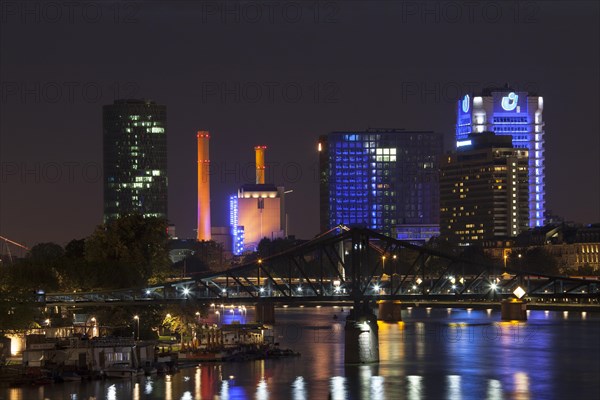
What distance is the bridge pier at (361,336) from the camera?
404 ft

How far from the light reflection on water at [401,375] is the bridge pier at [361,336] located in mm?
1201

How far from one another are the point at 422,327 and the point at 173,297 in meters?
52.6

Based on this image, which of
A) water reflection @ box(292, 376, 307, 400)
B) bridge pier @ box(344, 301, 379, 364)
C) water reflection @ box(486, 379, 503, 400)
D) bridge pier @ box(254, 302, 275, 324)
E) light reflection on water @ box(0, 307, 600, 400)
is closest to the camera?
water reflection @ box(292, 376, 307, 400)

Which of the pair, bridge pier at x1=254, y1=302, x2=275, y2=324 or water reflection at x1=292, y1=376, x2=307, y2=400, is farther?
bridge pier at x1=254, y1=302, x2=275, y2=324

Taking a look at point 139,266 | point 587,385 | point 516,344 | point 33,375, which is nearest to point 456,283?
point 516,344

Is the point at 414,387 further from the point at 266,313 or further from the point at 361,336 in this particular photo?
the point at 266,313

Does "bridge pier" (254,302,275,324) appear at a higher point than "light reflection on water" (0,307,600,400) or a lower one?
higher

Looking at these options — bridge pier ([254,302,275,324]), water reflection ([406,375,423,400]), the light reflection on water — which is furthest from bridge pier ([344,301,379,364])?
bridge pier ([254,302,275,324])

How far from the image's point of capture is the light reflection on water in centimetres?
10531

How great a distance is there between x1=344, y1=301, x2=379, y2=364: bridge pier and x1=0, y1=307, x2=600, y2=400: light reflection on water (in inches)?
47.3

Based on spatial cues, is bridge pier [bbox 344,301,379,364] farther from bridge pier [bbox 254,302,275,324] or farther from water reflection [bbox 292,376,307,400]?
bridge pier [bbox 254,302,275,324]

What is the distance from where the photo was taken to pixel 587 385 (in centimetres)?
11294

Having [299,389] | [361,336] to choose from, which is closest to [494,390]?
[299,389]

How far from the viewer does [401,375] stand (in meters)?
118
